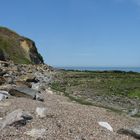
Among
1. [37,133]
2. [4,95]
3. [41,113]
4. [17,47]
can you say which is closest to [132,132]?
[37,133]

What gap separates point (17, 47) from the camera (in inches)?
5492

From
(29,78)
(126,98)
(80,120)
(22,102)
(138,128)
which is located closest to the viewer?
(138,128)

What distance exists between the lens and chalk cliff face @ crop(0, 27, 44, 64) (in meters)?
130

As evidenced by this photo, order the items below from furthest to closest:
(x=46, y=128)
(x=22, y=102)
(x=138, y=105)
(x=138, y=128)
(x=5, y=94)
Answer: (x=138, y=105) < (x=5, y=94) < (x=22, y=102) < (x=138, y=128) < (x=46, y=128)

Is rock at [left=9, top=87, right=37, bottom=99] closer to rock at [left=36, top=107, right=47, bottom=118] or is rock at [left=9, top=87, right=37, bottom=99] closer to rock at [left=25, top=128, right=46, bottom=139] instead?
rock at [left=36, top=107, right=47, bottom=118]

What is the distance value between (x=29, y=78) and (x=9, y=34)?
10293 cm

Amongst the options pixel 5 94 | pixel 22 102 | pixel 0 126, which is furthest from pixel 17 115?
pixel 5 94

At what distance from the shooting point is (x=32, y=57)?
153 metres

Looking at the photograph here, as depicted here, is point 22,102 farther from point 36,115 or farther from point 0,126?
point 0,126

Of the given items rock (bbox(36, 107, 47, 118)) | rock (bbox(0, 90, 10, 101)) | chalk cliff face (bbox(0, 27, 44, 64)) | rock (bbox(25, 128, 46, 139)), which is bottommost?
rock (bbox(25, 128, 46, 139))

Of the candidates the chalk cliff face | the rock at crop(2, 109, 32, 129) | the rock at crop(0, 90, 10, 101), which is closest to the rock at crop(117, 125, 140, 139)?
the rock at crop(2, 109, 32, 129)

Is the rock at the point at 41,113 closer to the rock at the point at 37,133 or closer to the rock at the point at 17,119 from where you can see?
the rock at the point at 17,119

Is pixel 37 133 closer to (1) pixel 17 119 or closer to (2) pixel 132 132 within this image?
(1) pixel 17 119

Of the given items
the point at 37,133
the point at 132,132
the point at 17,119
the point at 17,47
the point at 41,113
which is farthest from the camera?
the point at 17,47
